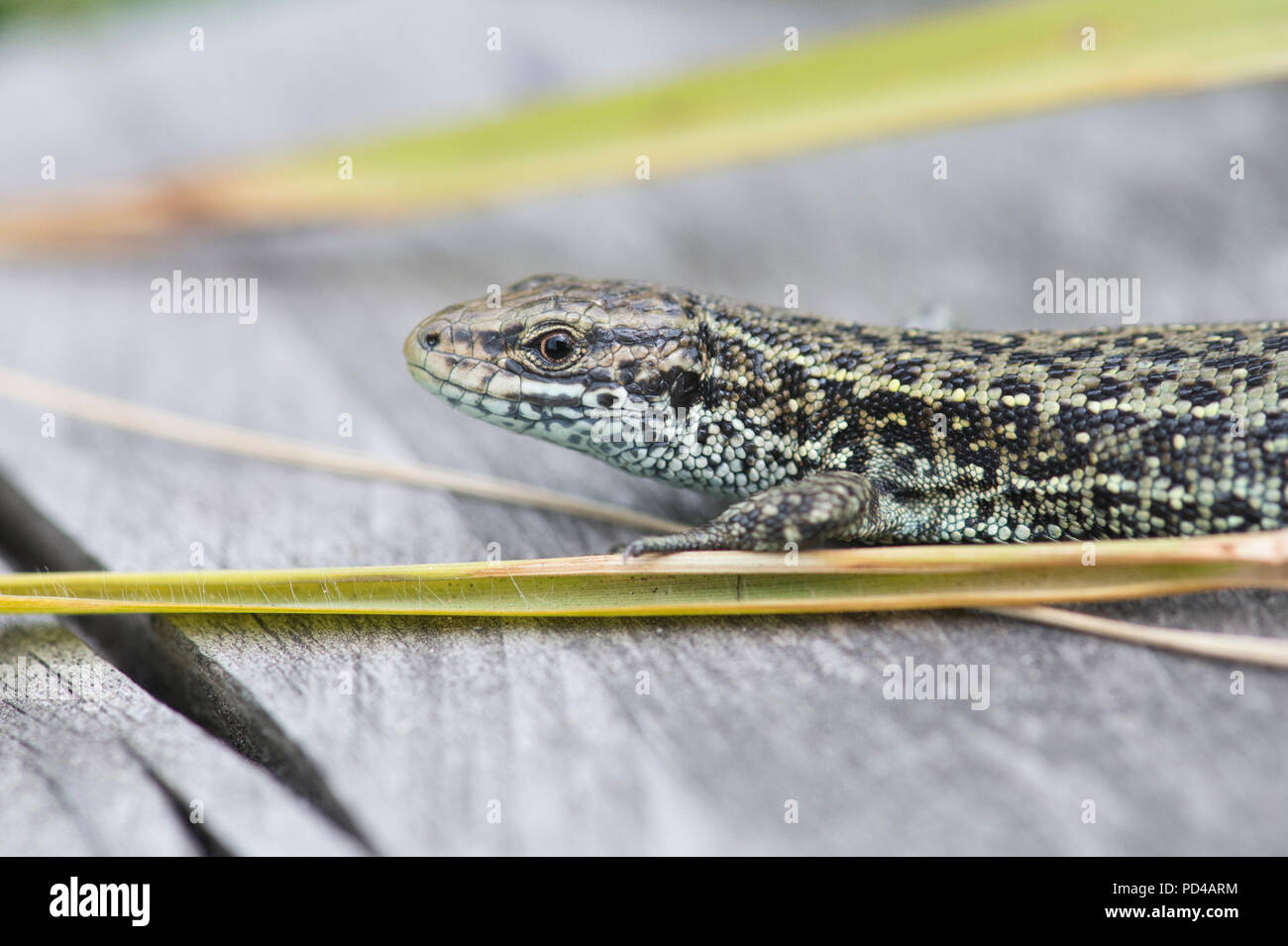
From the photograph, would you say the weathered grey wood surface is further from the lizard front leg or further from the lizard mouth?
the lizard mouth

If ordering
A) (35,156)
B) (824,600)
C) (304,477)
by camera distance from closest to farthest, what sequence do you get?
(824,600) → (304,477) → (35,156)

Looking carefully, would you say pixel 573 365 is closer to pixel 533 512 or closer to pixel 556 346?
pixel 556 346

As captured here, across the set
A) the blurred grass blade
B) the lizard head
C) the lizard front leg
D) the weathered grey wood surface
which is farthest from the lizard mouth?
the blurred grass blade

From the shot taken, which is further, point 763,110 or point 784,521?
point 763,110

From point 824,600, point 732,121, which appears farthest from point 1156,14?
point 824,600

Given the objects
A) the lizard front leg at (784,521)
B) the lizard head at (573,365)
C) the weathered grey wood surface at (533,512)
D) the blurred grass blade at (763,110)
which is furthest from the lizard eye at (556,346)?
the blurred grass blade at (763,110)

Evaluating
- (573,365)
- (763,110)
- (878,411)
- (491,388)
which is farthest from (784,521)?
(763,110)
